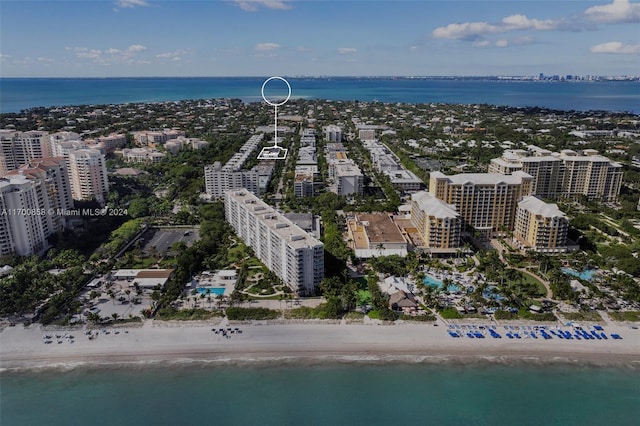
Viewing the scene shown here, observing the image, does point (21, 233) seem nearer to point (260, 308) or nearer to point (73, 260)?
point (73, 260)

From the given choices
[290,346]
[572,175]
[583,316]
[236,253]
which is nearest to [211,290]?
[236,253]

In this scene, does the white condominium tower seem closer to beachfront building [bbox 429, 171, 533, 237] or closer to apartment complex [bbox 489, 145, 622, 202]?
beachfront building [bbox 429, 171, 533, 237]

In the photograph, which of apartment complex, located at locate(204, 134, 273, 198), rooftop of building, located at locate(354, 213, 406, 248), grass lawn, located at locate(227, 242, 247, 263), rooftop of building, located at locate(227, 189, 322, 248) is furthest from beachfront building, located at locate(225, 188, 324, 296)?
apartment complex, located at locate(204, 134, 273, 198)

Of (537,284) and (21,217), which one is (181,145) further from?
(537,284)

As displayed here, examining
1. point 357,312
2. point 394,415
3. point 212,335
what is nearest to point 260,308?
point 212,335

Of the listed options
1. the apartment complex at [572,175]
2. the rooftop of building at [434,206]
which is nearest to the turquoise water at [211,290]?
the rooftop of building at [434,206]

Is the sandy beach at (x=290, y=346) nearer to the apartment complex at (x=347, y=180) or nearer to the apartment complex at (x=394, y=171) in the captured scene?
the apartment complex at (x=347, y=180)

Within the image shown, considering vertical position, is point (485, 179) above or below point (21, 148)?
below
